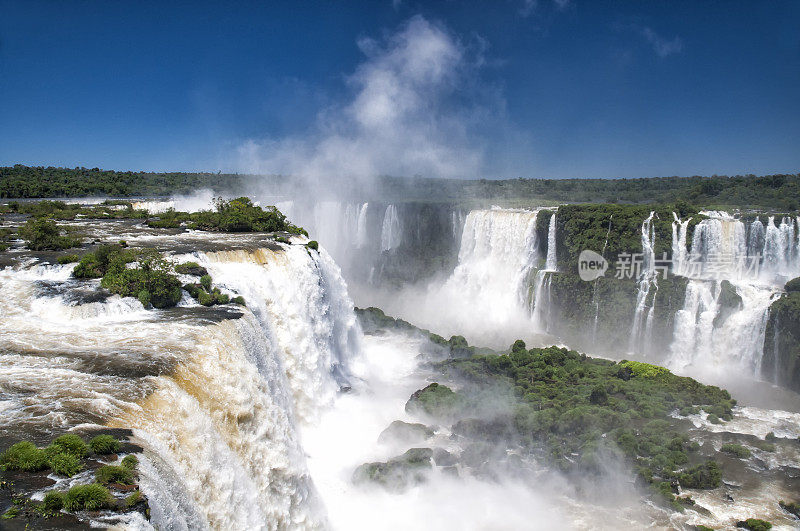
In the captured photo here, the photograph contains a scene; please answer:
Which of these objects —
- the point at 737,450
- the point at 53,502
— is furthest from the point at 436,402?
the point at 53,502

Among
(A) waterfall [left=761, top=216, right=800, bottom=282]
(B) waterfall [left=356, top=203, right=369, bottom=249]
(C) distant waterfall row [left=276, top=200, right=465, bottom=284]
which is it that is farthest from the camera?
(B) waterfall [left=356, top=203, right=369, bottom=249]

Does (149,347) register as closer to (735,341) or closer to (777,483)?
(777,483)

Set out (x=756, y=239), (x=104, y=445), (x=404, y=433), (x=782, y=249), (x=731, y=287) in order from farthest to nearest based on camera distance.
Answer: (x=756, y=239)
(x=782, y=249)
(x=731, y=287)
(x=404, y=433)
(x=104, y=445)

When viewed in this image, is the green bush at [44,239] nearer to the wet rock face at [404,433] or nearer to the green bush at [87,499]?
the wet rock face at [404,433]

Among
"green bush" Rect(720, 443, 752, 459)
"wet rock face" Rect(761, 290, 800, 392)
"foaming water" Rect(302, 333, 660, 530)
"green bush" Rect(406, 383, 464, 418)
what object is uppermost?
"wet rock face" Rect(761, 290, 800, 392)

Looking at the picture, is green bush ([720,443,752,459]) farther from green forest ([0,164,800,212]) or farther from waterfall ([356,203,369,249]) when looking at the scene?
waterfall ([356,203,369,249])

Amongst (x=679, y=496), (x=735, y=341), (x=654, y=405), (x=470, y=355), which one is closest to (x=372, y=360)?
(x=470, y=355)

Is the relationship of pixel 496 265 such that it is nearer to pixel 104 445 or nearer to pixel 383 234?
pixel 383 234

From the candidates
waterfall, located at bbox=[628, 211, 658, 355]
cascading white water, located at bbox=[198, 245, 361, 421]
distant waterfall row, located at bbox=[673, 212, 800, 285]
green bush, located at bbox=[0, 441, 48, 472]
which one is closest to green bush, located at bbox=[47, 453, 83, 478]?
green bush, located at bbox=[0, 441, 48, 472]
